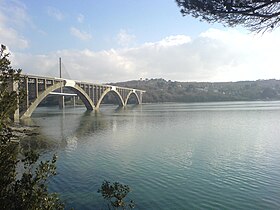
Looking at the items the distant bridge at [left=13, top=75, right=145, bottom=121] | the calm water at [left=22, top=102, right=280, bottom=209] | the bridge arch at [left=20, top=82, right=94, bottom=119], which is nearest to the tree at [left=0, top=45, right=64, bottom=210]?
the calm water at [left=22, top=102, right=280, bottom=209]

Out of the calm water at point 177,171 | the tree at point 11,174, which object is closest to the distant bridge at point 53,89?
the calm water at point 177,171

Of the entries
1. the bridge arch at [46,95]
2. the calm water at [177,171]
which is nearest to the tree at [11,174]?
the calm water at [177,171]

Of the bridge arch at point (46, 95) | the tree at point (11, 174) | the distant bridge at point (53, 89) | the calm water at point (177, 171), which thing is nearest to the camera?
the tree at point (11, 174)

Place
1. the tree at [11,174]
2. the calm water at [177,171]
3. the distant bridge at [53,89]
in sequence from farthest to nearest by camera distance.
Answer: the distant bridge at [53,89] → the calm water at [177,171] → the tree at [11,174]

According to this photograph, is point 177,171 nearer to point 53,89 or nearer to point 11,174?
point 11,174

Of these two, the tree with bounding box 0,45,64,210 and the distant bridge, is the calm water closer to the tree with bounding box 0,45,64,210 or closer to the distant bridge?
the tree with bounding box 0,45,64,210

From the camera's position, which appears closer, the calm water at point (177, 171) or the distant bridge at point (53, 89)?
the calm water at point (177, 171)

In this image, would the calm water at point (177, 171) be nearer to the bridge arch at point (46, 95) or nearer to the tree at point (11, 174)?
the tree at point (11, 174)

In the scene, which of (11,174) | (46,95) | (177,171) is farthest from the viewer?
(46,95)

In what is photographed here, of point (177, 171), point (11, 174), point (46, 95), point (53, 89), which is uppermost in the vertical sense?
point (53, 89)

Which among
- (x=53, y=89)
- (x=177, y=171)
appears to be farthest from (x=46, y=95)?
(x=177, y=171)

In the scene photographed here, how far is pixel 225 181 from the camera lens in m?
14.3

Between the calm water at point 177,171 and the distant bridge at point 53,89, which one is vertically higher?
the distant bridge at point 53,89

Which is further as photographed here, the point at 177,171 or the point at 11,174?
the point at 177,171
